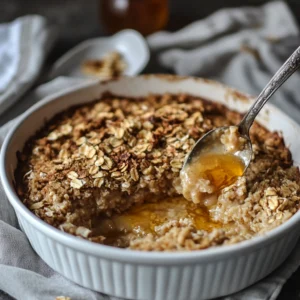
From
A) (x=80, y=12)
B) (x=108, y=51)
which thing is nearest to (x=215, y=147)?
(x=108, y=51)

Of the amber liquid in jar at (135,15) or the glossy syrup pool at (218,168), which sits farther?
the amber liquid in jar at (135,15)

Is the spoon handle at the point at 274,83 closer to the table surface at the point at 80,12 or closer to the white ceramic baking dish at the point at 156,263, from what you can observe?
the white ceramic baking dish at the point at 156,263

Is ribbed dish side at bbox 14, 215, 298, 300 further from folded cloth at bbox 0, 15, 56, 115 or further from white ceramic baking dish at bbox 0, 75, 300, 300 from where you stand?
folded cloth at bbox 0, 15, 56, 115

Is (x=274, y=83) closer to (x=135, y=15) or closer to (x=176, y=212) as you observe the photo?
(x=176, y=212)

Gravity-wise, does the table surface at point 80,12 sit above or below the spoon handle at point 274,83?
below

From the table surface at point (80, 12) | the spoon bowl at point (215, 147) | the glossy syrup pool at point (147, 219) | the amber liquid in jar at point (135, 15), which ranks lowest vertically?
the table surface at point (80, 12)

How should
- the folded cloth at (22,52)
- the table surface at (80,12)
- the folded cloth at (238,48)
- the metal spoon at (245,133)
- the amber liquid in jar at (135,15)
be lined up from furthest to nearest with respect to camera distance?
1. the table surface at (80,12)
2. the amber liquid in jar at (135,15)
3. the folded cloth at (238,48)
4. the folded cloth at (22,52)
5. the metal spoon at (245,133)

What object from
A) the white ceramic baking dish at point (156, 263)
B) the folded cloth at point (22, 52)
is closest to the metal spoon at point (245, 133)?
the white ceramic baking dish at point (156, 263)
